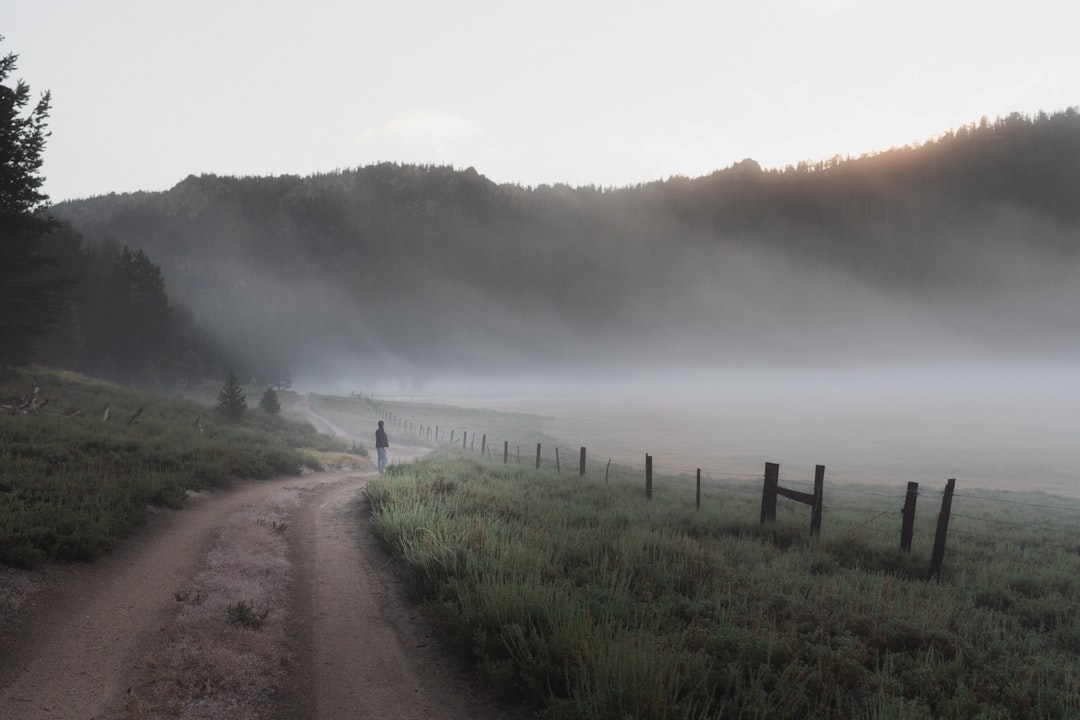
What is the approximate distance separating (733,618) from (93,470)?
14.9 m

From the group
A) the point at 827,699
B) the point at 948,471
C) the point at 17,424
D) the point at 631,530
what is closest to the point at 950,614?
the point at 827,699

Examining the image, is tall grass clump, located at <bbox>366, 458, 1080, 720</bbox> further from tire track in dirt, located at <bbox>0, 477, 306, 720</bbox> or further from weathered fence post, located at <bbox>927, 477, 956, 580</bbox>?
tire track in dirt, located at <bbox>0, 477, 306, 720</bbox>

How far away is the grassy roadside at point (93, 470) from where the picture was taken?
8.79 meters

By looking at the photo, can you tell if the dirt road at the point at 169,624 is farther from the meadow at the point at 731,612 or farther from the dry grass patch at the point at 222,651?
the meadow at the point at 731,612

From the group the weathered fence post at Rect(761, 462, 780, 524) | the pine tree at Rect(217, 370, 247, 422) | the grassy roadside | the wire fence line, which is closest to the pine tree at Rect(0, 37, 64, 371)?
the grassy roadside

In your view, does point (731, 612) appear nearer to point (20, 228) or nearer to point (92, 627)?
point (92, 627)

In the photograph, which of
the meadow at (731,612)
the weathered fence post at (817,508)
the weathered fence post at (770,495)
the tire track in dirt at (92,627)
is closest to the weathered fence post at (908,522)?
the meadow at (731,612)

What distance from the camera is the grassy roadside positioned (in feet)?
28.8

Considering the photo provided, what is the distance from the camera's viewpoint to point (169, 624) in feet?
22.7

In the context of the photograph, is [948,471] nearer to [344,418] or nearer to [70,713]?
[70,713]

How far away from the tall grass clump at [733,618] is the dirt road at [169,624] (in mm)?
561

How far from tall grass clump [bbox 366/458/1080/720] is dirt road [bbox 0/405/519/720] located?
1.84 feet

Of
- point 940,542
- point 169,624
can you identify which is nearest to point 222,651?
point 169,624

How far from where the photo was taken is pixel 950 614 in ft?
26.2
